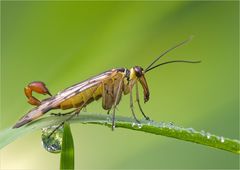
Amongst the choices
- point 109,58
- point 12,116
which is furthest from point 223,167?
point 12,116

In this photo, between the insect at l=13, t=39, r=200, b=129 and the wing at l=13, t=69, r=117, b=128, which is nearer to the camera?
the wing at l=13, t=69, r=117, b=128

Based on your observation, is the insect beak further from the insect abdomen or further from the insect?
the insect abdomen

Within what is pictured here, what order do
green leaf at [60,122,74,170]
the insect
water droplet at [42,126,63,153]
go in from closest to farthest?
green leaf at [60,122,74,170] → water droplet at [42,126,63,153] → the insect

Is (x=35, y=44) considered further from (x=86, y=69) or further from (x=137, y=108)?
(x=137, y=108)

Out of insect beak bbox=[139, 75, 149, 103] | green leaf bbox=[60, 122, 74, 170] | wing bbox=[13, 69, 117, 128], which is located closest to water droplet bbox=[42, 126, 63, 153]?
wing bbox=[13, 69, 117, 128]

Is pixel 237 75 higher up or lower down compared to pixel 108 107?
higher up

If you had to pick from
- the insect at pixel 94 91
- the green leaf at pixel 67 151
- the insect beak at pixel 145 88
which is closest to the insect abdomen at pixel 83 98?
the insect at pixel 94 91

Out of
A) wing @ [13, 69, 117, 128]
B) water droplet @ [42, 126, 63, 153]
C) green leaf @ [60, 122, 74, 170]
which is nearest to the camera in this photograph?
green leaf @ [60, 122, 74, 170]

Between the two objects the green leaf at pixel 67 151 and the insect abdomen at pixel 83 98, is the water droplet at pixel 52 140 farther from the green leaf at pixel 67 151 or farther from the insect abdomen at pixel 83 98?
the green leaf at pixel 67 151

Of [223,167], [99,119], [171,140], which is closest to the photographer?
[99,119]
